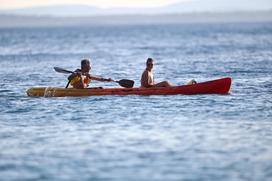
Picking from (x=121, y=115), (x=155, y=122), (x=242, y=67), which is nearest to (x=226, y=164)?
(x=155, y=122)

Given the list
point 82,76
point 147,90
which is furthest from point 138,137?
point 82,76

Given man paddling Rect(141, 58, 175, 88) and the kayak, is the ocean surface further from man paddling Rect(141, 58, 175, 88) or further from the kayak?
man paddling Rect(141, 58, 175, 88)

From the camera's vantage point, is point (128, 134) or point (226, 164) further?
point (128, 134)

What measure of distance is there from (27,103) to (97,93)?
198cm

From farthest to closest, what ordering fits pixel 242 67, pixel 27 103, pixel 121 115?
1. pixel 242 67
2. pixel 27 103
3. pixel 121 115

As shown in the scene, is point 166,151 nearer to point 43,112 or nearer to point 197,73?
point 43,112

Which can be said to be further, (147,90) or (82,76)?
(82,76)

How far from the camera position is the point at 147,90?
18.2 metres

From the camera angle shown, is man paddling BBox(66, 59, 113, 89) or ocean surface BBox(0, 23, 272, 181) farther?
man paddling BBox(66, 59, 113, 89)

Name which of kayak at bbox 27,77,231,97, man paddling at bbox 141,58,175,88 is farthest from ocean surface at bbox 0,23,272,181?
man paddling at bbox 141,58,175,88

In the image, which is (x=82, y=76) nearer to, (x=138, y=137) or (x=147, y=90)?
(x=147, y=90)

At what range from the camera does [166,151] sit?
1195cm

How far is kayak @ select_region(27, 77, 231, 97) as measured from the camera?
1825cm

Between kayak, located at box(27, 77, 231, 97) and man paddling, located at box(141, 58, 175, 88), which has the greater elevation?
man paddling, located at box(141, 58, 175, 88)
